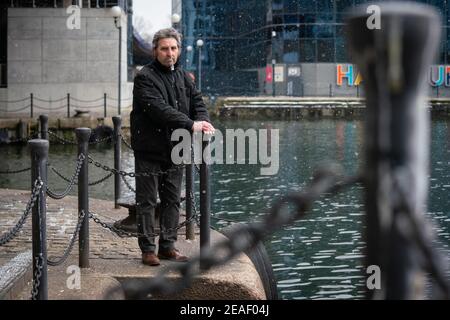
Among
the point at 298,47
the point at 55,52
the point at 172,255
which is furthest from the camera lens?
the point at 298,47

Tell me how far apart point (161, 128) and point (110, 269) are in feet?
3.81

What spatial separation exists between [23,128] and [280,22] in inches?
1590

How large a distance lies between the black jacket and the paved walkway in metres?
0.93

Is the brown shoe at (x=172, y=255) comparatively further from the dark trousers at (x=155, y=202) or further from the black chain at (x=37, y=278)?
the black chain at (x=37, y=278)

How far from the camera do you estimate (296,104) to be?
47.5 metres

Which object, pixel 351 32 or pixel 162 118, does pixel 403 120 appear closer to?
pixel 351 32

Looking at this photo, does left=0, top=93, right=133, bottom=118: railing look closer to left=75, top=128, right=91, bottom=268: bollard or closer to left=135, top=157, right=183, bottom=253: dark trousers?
left=75, top=128, right=91, bottom=268: bollard

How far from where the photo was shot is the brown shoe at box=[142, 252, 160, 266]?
6234mm

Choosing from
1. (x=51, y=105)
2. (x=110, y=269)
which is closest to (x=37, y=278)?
(x=110, y=269)

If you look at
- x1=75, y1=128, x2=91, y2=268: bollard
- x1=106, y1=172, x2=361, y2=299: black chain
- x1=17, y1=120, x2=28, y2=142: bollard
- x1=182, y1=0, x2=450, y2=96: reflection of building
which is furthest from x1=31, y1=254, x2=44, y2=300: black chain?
x1=182, y1=0, x2=450, y2=96: reflection of building

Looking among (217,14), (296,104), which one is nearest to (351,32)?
(296,104)

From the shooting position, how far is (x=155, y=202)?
20.8ft

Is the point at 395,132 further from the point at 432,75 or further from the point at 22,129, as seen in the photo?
the point at 432,75

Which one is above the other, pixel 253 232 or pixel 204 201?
pixel 253 232
